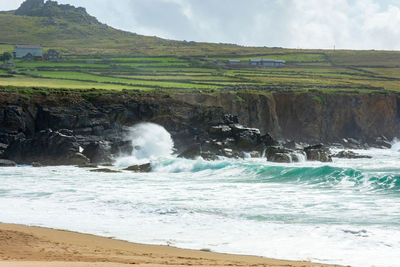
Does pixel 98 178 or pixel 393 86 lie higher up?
pixel 393 86

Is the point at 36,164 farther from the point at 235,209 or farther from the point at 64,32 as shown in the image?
the point at 64,32

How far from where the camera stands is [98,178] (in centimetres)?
3022

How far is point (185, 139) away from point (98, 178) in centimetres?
1763

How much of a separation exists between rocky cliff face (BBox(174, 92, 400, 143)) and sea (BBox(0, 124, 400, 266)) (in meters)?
26.6

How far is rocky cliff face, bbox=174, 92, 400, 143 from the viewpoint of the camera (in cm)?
6028

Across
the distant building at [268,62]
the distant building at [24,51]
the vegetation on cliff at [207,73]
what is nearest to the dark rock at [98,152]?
the vegetation on cliff at [207,73]

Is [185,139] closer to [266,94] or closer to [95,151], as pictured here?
[95,151]

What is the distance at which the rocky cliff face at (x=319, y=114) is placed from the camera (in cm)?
6028

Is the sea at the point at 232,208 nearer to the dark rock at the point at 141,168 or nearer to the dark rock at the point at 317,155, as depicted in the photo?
the dark rock at the point at 141,168

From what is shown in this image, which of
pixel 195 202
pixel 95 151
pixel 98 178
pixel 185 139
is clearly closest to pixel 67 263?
pixel 195 202

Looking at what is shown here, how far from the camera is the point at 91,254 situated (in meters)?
12.4

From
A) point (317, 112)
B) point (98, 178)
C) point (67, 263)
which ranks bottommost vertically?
point (67, 263)

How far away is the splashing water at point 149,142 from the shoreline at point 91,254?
27416mm

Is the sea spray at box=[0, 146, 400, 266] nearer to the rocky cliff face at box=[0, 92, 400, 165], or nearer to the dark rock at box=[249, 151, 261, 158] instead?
the rocky cliff face at box=[0, 92, 400, 165]
